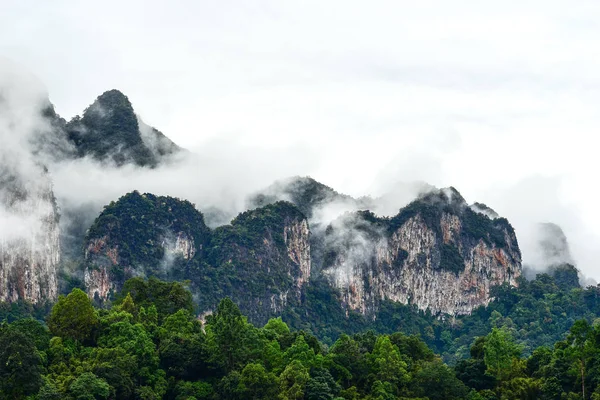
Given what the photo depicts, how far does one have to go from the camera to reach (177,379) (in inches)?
2613

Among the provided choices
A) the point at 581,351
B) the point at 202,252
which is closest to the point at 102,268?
the point at 202,252

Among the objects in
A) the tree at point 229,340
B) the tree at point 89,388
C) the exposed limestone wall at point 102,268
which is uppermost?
the exposed limestone wall at point 102,268

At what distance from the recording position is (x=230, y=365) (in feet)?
220

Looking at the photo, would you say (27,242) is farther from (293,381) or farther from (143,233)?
(293,381)

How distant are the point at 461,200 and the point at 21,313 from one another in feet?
266

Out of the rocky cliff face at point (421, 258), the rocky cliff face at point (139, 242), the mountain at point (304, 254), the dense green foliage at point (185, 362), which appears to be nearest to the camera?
the dense green foliage at point (185, 362)

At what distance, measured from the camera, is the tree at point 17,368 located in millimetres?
57281

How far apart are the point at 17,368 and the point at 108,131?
95.8m

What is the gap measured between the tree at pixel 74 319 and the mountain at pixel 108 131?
8296cm

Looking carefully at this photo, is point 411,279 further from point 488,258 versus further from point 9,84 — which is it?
point 9,84

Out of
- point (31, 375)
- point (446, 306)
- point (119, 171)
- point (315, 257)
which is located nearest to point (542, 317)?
point (446, 306)

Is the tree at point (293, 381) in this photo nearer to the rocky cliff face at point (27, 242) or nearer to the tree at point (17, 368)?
the tree at point (17, 368)

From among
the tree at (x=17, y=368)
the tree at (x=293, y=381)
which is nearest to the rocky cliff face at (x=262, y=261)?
the tree at (x=293, y=381)

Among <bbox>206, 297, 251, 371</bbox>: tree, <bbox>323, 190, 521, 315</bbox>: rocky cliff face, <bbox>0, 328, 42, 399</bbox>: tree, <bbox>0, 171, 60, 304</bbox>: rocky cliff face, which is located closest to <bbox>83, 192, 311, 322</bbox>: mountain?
<bbox>0, 171, 60, 304</bbox>: rocky cliff face
